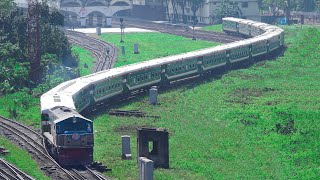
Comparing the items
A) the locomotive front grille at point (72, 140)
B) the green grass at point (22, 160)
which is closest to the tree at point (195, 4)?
the green grass at point (22, 160)

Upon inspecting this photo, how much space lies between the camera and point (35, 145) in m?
44.5

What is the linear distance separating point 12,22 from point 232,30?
144 ft

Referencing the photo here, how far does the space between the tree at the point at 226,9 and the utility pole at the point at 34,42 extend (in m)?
63.4

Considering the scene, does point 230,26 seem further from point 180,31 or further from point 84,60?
point 84,60

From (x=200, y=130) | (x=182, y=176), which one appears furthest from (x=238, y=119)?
(x=182, y=176)

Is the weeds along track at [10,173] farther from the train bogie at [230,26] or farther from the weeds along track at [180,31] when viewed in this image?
the train bogie at [230,26]

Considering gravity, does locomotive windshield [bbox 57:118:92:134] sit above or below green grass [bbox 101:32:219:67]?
above

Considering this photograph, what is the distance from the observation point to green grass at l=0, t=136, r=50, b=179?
38.2 m

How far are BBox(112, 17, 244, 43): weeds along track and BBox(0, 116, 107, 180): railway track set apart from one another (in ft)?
184

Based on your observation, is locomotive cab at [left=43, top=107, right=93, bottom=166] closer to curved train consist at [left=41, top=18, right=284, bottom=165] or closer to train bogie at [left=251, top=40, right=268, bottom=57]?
curved train consist at [left=41, top=18, right=284, bottom=165]

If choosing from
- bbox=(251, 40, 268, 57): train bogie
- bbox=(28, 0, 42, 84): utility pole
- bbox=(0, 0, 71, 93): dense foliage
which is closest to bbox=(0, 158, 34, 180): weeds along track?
bbox=(0, 0, 71, 93): dense foliage

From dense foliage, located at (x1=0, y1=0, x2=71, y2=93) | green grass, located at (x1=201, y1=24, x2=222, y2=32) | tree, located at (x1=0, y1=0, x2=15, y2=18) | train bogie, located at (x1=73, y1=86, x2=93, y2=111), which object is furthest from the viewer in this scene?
green grass, located at (x1=201, y1=24, x2=222, y2=32)

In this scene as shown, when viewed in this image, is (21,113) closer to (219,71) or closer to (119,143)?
(119,143)

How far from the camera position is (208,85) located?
67500mm
